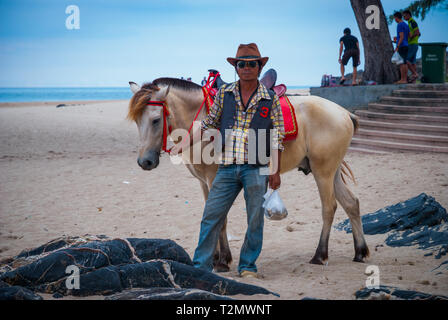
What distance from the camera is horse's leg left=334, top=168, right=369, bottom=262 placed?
4.86 metres

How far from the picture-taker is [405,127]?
11.2m

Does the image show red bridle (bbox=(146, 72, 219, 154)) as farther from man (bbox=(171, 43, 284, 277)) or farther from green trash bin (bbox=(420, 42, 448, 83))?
green trash bin (bbox=(420, 42, 448, 83))

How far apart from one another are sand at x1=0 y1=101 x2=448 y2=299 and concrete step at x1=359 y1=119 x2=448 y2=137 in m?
1.02

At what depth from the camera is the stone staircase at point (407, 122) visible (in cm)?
1066

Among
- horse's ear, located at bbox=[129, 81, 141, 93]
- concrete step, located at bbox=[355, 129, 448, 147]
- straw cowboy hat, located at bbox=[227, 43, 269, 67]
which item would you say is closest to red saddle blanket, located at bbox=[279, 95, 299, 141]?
straw cowboy hat, located at bbox=[227, 43, 269, 67]

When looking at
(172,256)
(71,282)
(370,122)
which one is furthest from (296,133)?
(370,122)

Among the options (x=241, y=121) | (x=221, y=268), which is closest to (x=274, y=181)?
(x=241, y=121)

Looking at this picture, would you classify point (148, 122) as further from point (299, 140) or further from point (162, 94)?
point (299, 140)

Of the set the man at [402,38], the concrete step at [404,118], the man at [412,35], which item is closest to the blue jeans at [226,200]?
the concrete step at [404,118]

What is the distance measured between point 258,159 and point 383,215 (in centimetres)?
312

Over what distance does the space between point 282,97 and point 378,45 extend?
→ 32.3 feet

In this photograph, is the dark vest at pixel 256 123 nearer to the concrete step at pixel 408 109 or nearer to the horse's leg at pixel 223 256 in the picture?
the horse's leg at pixel 223 256

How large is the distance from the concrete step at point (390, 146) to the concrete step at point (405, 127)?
19.3 inches

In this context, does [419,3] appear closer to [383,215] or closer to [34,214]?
[383,215]
